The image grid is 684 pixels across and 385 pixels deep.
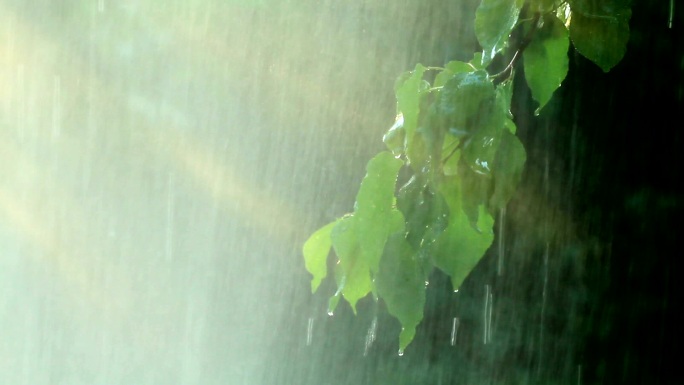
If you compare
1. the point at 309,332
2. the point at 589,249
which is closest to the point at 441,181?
the point at 589,249

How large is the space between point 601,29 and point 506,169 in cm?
19

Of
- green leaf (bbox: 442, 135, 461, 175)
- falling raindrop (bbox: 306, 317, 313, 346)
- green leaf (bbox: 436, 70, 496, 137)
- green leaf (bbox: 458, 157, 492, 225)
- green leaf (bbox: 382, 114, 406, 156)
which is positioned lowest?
falling raindrop (bbox: 306, 317, 313, 346)

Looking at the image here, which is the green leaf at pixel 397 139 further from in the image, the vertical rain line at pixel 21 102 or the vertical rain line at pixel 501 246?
the vertical rain line at pixel 21 102

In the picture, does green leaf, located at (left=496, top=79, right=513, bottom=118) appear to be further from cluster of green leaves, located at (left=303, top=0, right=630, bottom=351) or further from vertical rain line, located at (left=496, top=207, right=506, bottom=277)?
vertical rain line, located at (left=496, top=207, right=506, bottom=277)

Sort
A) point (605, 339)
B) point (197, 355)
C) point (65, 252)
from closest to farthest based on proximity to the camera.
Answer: point (605, 339), point (197, 355), point (65, 252)

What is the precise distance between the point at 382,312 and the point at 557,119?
37.6 inches

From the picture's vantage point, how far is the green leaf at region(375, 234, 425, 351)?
0.74 metres

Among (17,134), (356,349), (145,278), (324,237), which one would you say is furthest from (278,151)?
(17,134)

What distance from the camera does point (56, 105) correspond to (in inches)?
303

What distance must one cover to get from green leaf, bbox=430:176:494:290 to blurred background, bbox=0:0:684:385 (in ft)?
4.29

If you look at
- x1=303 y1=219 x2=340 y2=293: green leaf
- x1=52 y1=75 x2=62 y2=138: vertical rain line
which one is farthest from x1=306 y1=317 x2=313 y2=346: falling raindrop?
x1=52 y1=75 x2=62 y2=138: vertical rain line

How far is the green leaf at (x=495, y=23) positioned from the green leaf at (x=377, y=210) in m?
0.13

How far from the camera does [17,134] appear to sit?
8086 mm

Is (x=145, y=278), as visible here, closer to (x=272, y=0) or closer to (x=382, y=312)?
(x=272, y=0)
